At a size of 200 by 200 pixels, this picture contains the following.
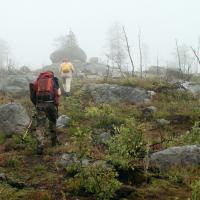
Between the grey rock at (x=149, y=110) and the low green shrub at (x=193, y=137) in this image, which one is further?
the grey rock at (x=149, y=110)

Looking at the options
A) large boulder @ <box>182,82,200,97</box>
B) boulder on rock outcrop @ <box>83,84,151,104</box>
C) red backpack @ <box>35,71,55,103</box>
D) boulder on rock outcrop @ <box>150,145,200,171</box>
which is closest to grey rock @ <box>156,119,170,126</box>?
boulder on rock outcrop @ <box>83,84,151,104</box>

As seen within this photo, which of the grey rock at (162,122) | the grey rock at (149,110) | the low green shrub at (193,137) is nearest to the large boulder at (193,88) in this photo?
the grey rock at (149,110)

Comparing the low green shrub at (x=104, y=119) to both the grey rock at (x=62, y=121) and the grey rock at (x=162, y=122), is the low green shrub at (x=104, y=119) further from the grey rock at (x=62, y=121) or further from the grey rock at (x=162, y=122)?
the grey rock at (x=162, y=122)

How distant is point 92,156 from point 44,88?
2767 mm

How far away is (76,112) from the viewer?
16969 mm

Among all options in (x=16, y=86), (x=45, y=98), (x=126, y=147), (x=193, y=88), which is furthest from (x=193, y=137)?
(x=16, y=86)

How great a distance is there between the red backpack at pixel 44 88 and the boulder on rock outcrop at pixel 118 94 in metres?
7.67

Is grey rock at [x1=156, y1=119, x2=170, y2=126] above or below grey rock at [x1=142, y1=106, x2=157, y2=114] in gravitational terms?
below

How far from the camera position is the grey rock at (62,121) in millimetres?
15375

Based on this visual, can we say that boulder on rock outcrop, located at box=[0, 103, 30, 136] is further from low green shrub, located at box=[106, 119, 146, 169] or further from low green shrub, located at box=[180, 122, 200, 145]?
low green shrub, located at box=[180, 122, 200, 145]

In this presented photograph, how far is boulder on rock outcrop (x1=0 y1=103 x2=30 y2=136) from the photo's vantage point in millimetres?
14195

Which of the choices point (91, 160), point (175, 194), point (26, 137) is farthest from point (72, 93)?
point (175, 194)

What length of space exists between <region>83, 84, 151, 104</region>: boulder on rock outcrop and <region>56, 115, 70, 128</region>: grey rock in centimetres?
471

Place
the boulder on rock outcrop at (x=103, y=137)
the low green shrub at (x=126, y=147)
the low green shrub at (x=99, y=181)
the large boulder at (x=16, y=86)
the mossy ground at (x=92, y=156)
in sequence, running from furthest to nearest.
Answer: the large boulder at (x=16, y=86), the boulder on rock outcrop at (x=103, y=137), the low green shrub at (x=126, y=147), the mossy ground at (x=92, y=156), the low green shrub at (x=99, y=181)
